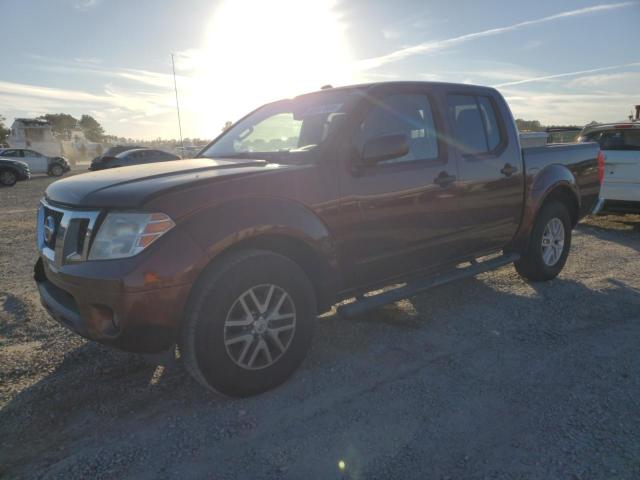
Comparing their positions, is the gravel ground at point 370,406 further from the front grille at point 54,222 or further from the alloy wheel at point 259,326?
the front grille at point 54,222

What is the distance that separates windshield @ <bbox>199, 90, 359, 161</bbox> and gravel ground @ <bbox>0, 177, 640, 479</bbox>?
1511 mm

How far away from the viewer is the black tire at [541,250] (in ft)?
15.0

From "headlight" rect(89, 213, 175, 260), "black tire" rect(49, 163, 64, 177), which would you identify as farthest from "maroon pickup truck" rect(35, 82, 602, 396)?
"black tire" rect(49, 163, 64, 177)

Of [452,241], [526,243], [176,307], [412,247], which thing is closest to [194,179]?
[176,307]

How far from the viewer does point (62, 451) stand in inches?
89.2

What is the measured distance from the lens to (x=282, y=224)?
265cm

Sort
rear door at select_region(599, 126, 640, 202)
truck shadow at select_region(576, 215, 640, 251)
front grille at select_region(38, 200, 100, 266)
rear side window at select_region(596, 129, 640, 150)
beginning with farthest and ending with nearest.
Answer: rear side window at select_region(596, 129, 640, 150)
rear door at select_region(599, 126, 640, 202)
truck shadow at select_region(576, 215, 640, 251)
front grille at select_region(38, 200, 100, 266)

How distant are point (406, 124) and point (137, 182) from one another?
203 centimetres

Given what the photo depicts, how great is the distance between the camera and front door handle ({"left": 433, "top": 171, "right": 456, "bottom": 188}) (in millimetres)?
3494

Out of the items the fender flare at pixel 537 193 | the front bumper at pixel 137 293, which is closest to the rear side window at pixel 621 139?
the fender flare at pixel 537 193

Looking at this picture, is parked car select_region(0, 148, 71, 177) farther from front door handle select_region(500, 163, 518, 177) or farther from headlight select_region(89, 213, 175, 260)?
front door handle select_region(500, 163, 518, 177)

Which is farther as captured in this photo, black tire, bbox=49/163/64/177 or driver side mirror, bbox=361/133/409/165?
black tire, bbox=49/163/64/177

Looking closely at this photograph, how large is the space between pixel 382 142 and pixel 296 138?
2.62 ft

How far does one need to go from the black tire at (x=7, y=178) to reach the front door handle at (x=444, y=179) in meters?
22.3
